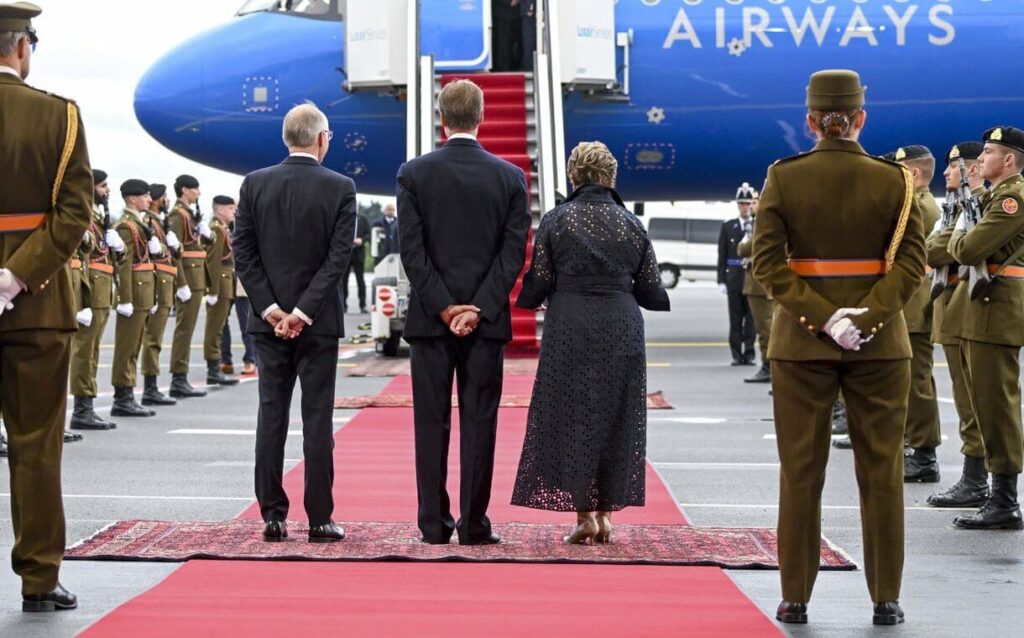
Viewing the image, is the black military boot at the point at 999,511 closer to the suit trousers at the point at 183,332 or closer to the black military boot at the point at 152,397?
the black military boot at the point at 152,397

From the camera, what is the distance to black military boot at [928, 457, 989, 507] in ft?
24.4

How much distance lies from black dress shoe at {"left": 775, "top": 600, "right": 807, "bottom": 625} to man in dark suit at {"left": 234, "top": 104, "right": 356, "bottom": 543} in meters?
1.94

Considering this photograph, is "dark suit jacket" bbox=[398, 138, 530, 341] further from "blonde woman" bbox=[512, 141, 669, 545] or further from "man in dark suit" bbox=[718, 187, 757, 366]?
"man in dark suit" bbox=[718, 187, 757, 366]

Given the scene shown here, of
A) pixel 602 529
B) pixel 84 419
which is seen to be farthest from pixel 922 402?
pixel 84 419

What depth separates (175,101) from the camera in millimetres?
17141

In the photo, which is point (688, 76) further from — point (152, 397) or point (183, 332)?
point (152, 397)

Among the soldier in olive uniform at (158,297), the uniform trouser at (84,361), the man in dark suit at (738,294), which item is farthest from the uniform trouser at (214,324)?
the man in dark suit at (738,294)

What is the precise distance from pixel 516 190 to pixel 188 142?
11677 mm

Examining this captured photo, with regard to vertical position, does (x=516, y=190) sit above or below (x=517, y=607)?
above

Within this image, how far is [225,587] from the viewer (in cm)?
521

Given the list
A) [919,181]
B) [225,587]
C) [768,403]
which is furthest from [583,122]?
[225,587]

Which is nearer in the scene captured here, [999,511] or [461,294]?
[461,294]

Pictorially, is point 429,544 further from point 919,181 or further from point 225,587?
point 919,181

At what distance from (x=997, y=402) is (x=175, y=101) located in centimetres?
1203
